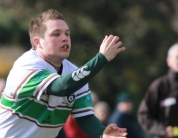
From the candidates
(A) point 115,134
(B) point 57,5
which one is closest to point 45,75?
(A) point 115,134

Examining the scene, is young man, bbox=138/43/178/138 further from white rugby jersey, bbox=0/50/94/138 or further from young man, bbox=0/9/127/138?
white rugby jersey, bbox=0/50/94/138

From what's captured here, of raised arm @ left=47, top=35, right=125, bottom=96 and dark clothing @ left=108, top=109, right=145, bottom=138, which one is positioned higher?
dark clothing @ left=108, top=109, right=145, bottom=138

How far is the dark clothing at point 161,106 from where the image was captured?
9.71 meters

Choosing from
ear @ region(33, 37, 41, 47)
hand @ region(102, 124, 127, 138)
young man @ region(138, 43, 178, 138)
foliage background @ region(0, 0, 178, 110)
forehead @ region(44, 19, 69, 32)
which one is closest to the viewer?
hand @ region(102, 124, 127, 138)

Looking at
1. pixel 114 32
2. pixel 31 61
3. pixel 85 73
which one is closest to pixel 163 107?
pixel 31 61

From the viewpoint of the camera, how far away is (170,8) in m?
20.0

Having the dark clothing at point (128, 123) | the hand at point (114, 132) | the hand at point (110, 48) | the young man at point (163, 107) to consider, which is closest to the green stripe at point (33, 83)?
the hand at point (110, 48)

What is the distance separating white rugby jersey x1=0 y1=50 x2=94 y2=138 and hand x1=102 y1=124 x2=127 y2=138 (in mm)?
438

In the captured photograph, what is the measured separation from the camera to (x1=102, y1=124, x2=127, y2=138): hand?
6387 mm

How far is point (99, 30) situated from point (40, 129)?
41.2 feet

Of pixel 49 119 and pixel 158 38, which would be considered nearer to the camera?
pixel 49 119

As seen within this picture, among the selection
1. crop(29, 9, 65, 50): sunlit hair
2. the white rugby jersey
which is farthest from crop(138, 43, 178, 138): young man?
crop(29, 9, 65, 50): sunlit hair

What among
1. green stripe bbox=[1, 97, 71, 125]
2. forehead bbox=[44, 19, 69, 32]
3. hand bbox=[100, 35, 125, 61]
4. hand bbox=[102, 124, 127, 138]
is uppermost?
forehead bbox=[44, 19, 69, 32]

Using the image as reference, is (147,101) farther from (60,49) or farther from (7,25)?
(7,25)
